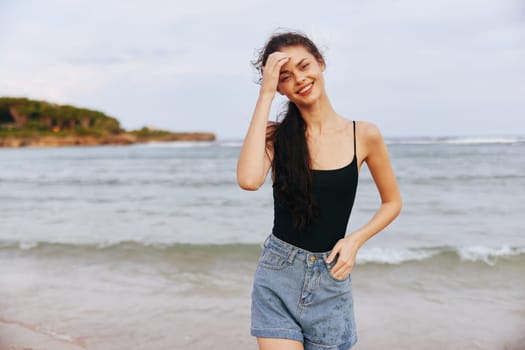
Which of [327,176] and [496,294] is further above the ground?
[327,176]

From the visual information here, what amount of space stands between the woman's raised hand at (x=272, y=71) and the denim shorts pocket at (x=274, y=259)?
0.62 metres

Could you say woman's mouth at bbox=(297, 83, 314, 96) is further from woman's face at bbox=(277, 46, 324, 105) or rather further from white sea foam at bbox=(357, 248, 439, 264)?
white sea foam at bbox=(357, 248, 439, 264)

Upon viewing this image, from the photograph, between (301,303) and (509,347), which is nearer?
(301,303)

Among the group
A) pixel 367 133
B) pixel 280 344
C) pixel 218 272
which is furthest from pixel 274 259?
pixel 218 272

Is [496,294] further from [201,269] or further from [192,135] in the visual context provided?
[192,135]

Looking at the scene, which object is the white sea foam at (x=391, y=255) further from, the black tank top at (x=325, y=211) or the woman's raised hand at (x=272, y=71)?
the woman's raised hand at (x=272, y=71)

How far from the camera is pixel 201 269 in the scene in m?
6.53

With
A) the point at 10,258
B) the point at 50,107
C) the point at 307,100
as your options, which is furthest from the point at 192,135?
the point at 307,100

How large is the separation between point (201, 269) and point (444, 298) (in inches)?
119

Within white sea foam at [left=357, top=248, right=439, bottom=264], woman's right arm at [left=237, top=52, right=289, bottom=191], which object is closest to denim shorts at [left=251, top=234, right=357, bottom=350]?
woman's right arm at [left=237, top=52, right=289, bottom=191]

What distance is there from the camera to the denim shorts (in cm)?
191

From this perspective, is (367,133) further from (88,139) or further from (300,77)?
(88,139)

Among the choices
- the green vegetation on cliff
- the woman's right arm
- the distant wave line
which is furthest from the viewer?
the green vegetation on cliff

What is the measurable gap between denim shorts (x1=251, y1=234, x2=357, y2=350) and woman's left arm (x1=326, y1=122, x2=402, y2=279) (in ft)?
0.17
